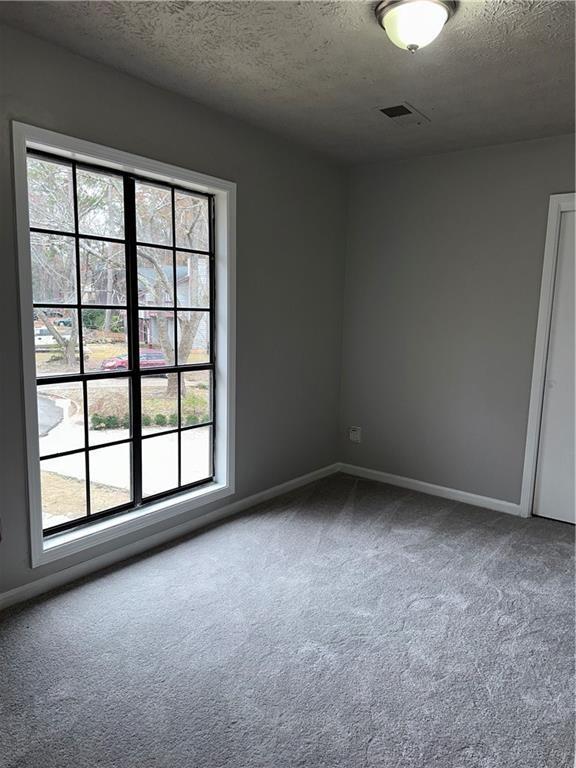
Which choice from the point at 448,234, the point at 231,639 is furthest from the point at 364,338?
the point at 231,639

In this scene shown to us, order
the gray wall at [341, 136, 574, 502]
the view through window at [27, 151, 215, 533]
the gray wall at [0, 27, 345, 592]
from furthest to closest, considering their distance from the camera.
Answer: the gray wall at [341, 136, 574, 502] → the view through window at [27, 151, 215, 533] → the gray wall at [0, 27, 345, 592]

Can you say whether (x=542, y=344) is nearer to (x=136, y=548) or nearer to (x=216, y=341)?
(x=216, y=341)

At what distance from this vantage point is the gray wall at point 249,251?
2.36 meters

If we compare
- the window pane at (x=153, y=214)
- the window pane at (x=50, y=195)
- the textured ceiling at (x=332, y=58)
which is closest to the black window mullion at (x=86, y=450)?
the window pane at (x=50, y=195)

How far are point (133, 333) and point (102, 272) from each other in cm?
37

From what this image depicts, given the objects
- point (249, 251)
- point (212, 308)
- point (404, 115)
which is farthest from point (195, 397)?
point (404, 115)

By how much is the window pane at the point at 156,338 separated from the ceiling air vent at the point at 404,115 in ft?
5.84

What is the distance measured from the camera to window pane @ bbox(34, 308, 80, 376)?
8.41 feet

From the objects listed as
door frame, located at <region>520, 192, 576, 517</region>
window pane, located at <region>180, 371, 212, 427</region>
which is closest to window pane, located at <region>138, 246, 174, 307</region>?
window pane, located at <region>180, 371, 212, 427</region>

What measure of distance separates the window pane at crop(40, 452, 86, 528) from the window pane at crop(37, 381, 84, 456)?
0.07m

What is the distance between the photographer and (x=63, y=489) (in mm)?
2775

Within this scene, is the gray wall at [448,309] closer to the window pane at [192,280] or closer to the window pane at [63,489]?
the window pane at [192,280]

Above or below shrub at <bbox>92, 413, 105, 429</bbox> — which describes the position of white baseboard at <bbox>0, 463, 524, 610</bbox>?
below

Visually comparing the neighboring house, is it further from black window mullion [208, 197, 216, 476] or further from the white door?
the white door
